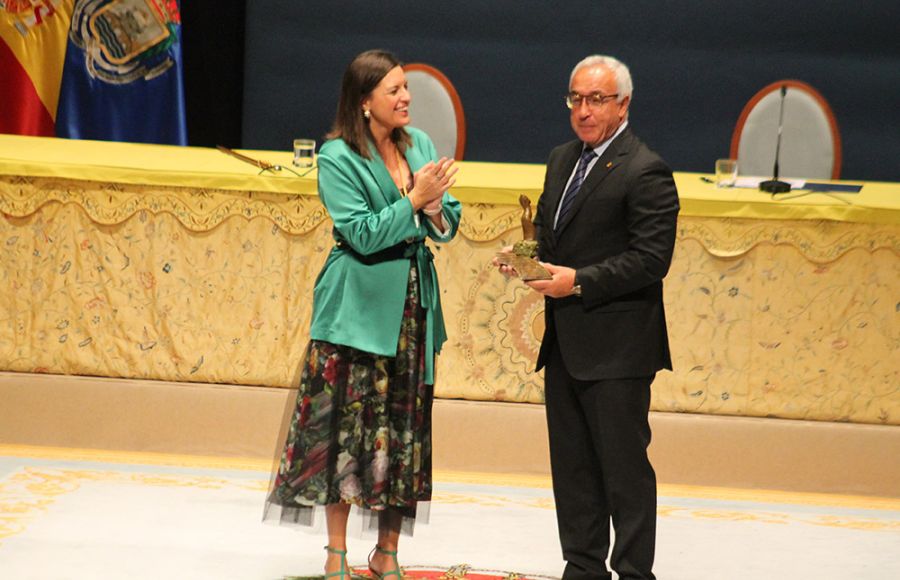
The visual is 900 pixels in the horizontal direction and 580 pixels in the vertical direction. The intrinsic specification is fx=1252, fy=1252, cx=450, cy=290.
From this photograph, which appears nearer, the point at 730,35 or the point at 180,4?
the point at 180,4

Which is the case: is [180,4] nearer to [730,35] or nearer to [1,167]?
[1,167]

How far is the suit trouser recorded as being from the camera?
3143 millimetres

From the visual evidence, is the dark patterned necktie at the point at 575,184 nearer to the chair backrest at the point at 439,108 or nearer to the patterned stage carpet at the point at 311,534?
the patterned stage carpet at the point at 311,534

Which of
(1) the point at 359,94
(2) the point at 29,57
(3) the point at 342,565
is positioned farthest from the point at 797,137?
(2) the point at 29,57

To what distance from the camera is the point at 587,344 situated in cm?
315

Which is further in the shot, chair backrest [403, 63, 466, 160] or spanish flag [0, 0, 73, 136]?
spanish flag [0, 0, 73, 136]

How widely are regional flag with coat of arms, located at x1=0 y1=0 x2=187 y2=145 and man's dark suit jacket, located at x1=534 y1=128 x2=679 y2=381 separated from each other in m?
3.56

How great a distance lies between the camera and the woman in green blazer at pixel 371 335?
318 centimetres

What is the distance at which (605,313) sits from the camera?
3137mm

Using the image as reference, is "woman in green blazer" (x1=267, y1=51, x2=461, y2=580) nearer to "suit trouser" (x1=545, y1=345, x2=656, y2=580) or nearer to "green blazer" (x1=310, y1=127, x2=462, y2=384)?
"green blazer" (x1=310, y1=127, x2=462, y2=384)

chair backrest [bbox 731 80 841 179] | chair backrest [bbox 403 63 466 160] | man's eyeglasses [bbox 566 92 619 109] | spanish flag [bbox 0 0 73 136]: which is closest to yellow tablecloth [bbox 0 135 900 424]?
chair backrest [bbox 731 80 841 179]

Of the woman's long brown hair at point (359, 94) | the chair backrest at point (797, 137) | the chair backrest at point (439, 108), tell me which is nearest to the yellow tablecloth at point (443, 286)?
the chair backrest at point (797, 137)

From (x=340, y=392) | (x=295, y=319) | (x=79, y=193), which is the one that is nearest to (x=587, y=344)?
(x=340, y=392)

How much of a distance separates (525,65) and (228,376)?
322 centimetres
